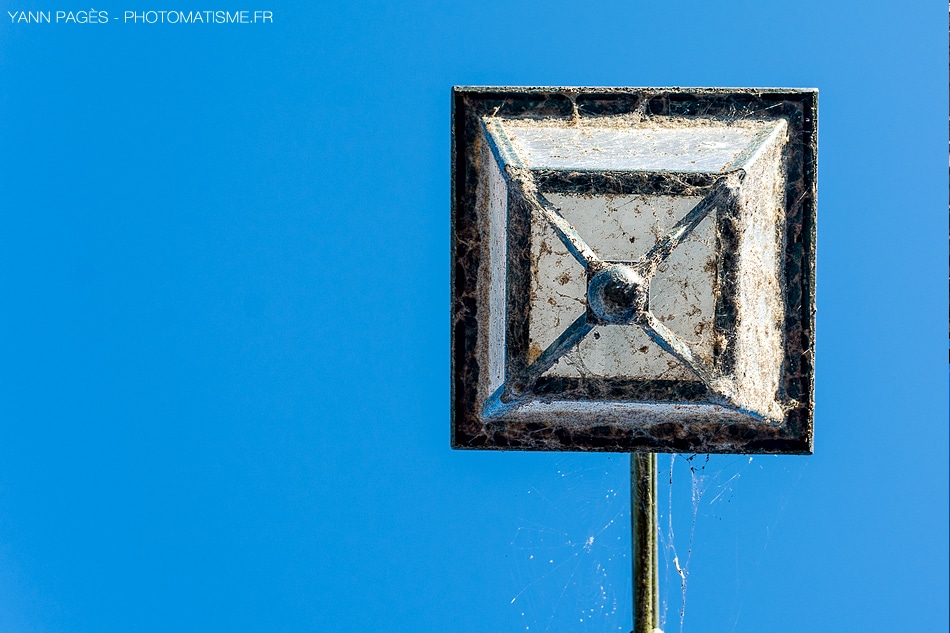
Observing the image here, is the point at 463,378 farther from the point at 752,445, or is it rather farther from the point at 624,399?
the point at 752,445

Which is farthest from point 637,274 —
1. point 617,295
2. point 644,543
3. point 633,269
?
point 644,543

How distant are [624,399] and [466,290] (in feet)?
8.11

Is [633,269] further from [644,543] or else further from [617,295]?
[644,543]

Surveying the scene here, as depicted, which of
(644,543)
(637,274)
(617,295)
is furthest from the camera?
(644,543)

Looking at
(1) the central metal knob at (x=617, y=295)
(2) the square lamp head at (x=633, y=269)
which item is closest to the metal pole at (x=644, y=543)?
(2) the square lamp head at (x=633, y=269)

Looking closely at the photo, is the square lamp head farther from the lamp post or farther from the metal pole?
the metal pole

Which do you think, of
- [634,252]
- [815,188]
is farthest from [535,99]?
[815,188]

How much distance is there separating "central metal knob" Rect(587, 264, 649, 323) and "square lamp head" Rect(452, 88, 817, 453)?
1cm

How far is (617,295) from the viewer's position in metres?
8.34

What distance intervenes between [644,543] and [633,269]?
4487mm

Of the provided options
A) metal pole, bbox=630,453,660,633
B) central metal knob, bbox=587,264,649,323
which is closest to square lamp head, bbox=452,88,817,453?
central metal knob, bbox=587,264,649,323

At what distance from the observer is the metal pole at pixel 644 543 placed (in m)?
11.4

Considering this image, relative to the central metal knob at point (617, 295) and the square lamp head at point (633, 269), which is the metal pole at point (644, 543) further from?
the central metal knob at point (617, 295)

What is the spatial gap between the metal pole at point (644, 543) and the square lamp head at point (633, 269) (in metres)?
0.91
